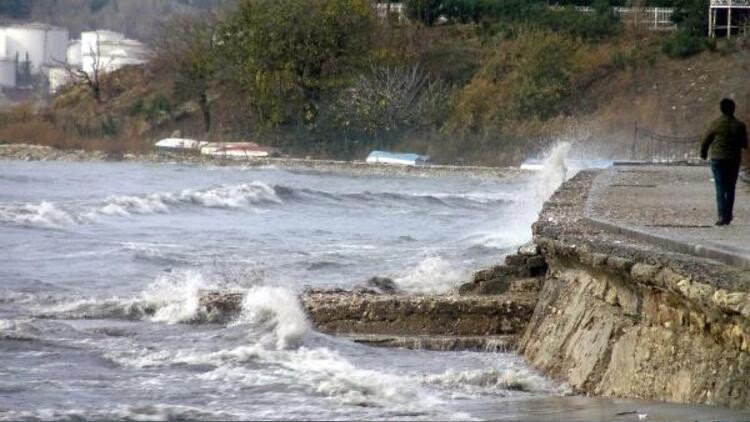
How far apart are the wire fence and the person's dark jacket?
36699mm

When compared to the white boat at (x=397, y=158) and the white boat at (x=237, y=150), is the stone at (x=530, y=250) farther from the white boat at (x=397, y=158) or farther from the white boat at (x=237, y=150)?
the white boat at (x=237, y=150)

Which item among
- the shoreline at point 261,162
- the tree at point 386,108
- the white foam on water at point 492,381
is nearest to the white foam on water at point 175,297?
the white foam on water at point 492,381

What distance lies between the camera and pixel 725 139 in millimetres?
17547

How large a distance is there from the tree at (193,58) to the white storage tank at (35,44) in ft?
216

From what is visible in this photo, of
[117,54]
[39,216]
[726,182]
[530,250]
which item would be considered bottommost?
[39,216]

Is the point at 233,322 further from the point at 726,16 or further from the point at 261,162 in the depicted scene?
the point at 726,16

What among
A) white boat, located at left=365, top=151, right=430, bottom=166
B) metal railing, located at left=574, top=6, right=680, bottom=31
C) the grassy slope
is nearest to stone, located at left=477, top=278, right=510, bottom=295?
the grassy slope

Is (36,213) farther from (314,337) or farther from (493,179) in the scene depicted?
(493,179)

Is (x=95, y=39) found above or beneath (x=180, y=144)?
above

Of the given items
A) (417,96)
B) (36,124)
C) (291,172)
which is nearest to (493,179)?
(291,172)

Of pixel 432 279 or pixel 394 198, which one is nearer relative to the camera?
pixel 432 279

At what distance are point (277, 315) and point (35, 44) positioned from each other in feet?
466

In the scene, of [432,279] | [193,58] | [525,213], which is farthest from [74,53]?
[432,279]

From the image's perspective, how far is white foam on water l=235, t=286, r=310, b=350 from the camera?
1598cm
